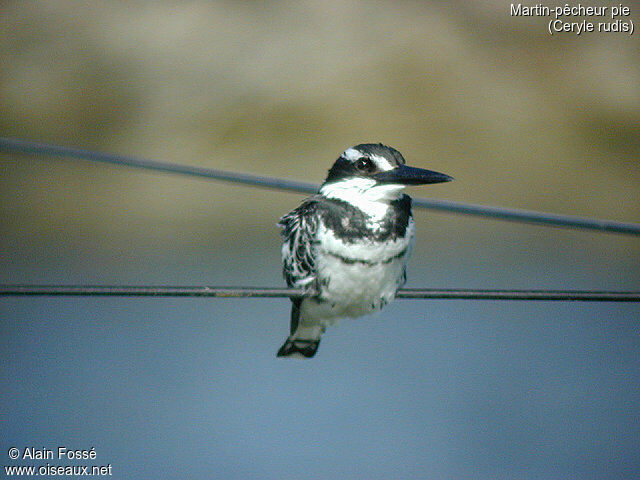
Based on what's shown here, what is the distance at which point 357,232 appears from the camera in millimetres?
2893

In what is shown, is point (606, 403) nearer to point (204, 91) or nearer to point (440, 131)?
point (440, 131)

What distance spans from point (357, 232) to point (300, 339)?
0.86 metres

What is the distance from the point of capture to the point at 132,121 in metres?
14.0

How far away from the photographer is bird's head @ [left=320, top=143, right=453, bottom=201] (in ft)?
9.34

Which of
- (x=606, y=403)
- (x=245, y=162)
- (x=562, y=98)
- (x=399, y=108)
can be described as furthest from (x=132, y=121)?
(x=606, y=403)

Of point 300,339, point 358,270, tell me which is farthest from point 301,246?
point 300,339

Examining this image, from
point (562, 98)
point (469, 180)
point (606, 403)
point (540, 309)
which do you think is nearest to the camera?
point (606, 403)

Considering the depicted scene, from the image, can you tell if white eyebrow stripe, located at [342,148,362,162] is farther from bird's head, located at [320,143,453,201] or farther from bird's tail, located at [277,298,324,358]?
bird's tail, located at [277,298,324,358]

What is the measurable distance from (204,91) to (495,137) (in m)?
4.83

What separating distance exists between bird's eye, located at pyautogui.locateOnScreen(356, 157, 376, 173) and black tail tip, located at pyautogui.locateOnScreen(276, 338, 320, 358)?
0.98 m

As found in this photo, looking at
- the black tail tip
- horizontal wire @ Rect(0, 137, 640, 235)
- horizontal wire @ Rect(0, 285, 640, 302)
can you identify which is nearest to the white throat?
horizontal wire @ Rect(0, 137, 640, 235)

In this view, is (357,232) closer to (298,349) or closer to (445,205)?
(445,205)

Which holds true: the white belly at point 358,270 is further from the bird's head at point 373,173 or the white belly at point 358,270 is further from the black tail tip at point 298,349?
the black tail tip at point 298,349

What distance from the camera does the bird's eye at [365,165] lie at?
2910 mm
